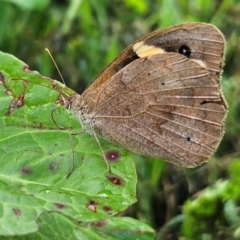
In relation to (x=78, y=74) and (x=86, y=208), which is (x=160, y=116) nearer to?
(x=86, y=208)

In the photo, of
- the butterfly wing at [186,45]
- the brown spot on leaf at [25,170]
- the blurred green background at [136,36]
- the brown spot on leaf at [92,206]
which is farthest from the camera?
the blurred green background at [136,36]

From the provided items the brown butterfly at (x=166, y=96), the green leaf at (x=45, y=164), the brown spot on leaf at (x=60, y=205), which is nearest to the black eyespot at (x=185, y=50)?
the brown butterfly at (x=166, y=96)

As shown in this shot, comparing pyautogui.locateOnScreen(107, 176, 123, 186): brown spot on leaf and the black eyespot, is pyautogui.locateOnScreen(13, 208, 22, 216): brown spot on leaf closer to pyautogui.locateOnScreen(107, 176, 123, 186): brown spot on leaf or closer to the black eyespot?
pyautogui.locateOnScreen(107, 176, 123, 186): brown spot on leaf

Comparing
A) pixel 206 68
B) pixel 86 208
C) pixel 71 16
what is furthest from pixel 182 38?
pixel 71 16

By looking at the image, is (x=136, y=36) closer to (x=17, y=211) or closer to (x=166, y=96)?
(x=166, y=96)

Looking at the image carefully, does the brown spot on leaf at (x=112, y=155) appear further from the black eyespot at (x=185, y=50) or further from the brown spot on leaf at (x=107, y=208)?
the black eyespot at (x=185, y=50)

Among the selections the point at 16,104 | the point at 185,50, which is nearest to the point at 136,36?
the point at 185,50

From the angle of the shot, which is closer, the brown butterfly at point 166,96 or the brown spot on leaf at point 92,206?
the brown spot on leaf at point 92,206
